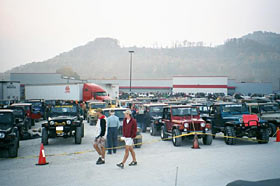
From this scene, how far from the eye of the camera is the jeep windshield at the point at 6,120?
12.6 meters

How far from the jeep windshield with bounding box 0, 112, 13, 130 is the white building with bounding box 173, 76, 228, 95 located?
62147mm

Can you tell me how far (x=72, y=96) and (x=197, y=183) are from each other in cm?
3265

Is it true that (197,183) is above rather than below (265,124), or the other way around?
below

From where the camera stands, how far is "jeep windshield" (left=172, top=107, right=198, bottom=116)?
1511cm

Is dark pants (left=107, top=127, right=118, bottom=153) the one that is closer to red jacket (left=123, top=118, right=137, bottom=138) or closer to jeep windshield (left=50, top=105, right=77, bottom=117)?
red jacket (left=123, top=118, right=137, bottom=138)

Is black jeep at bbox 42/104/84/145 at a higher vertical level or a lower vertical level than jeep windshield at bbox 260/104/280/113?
lower

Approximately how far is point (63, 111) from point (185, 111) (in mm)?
6586

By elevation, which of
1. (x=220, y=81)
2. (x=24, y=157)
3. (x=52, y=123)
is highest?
(x=220, y=81)

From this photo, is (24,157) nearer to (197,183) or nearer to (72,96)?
(197,183)

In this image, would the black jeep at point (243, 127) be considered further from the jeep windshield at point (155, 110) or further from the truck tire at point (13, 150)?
the truck tire at point (13, 150)

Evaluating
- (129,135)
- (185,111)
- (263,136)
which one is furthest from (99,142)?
(263,136)

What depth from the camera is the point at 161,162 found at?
33.1 ft

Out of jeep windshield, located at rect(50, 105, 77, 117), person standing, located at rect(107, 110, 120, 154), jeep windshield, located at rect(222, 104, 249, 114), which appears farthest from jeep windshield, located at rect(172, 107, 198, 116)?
jeep windshield, located at rect(50, 105, 77, 117)

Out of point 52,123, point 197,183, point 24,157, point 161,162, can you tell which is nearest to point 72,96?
point 52,123
